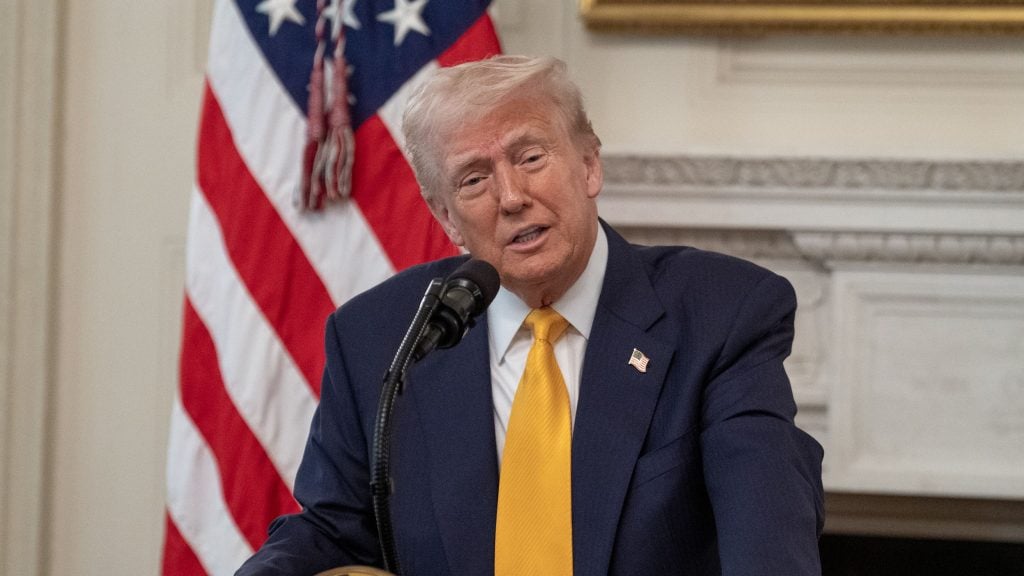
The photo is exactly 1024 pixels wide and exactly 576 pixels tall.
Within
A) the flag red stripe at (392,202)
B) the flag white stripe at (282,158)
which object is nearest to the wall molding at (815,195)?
the flag red stripe at (392,202)

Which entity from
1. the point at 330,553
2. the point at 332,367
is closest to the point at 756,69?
the point at 332,367

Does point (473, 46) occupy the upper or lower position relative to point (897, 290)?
upper

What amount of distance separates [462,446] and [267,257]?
1.12 m

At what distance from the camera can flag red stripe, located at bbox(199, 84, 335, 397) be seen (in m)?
A: 2.74

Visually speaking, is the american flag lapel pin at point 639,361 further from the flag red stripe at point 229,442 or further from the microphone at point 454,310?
the flag red stripe at point 229,442

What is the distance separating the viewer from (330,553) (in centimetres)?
177

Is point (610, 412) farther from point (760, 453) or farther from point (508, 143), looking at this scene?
point (508, 143)

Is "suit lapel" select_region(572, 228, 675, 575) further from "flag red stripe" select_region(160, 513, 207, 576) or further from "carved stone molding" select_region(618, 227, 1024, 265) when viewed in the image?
"flag red stripe" select_region(160, 513, 207, 576)

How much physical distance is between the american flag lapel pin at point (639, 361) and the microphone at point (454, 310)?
1.60 ft

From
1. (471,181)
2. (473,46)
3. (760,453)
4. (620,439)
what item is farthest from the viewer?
(473,46)

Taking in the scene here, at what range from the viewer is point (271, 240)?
2744 mm

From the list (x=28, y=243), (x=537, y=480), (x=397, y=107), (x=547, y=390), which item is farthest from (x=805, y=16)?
(x=28, y=243)

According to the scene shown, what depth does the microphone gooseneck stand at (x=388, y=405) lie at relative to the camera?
1.24 meters

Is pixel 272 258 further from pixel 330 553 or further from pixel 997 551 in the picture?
pixel 997 551
